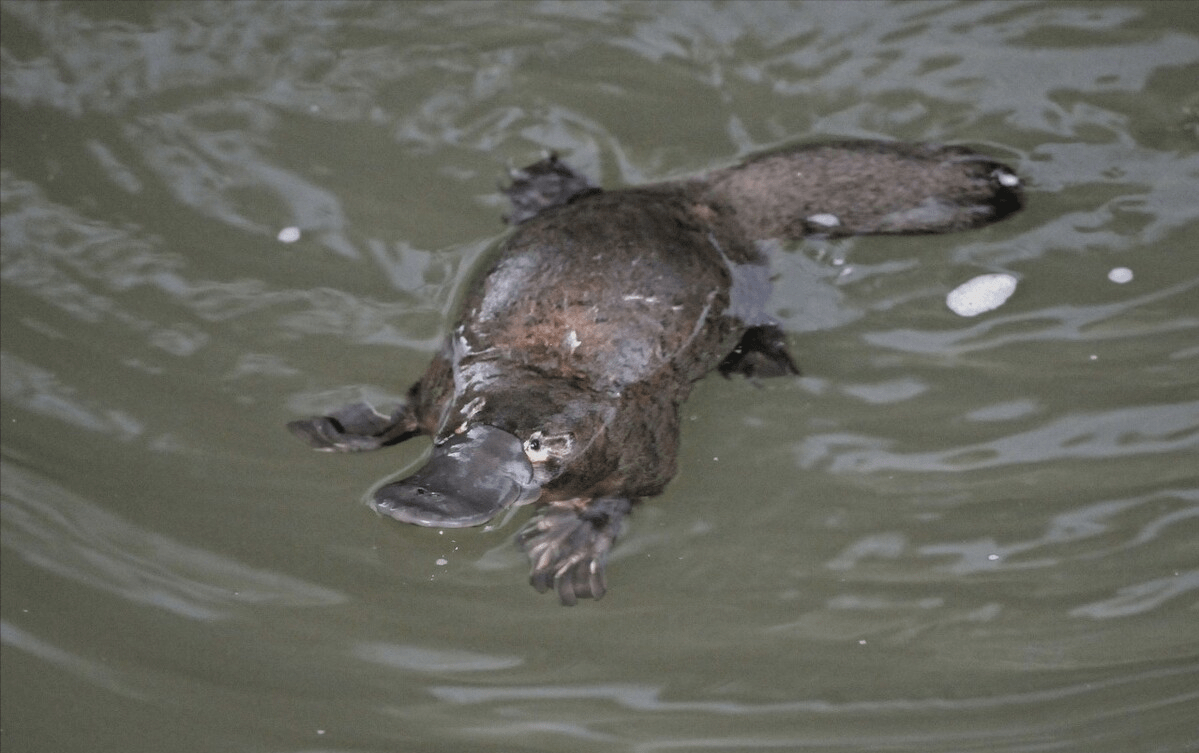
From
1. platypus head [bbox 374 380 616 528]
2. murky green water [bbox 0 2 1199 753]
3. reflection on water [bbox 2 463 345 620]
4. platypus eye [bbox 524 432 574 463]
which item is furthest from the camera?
reflection on water [bbox 2 463 345 620]

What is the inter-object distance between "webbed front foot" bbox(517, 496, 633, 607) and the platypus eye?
317 mm

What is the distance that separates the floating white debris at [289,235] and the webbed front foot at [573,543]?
1191 millimetres

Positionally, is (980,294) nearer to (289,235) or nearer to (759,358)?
(759,358)

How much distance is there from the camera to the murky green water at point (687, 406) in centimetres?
277

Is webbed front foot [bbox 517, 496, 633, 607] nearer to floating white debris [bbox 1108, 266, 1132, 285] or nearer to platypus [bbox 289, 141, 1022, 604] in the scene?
platypus [bbox 289, 141, 1022, 604]

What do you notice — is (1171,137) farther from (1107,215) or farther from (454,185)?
(454,185)

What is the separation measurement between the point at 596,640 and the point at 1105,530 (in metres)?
1.33

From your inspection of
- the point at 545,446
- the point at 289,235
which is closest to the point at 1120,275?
the point at 545,446

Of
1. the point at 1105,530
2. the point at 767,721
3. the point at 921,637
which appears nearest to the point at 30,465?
the point at 767,721

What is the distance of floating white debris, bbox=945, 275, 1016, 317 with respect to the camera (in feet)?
10.8

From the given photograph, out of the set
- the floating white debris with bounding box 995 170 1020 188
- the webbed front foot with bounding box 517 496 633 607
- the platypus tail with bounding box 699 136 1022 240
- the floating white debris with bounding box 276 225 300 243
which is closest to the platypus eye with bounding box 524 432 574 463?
the webbed front foot with bounding box 517 496 633 607

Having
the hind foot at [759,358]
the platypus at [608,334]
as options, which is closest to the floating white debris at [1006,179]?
the platypus at [608,334]

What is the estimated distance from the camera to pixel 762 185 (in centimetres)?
331

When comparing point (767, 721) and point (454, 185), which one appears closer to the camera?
point (767, 721)
